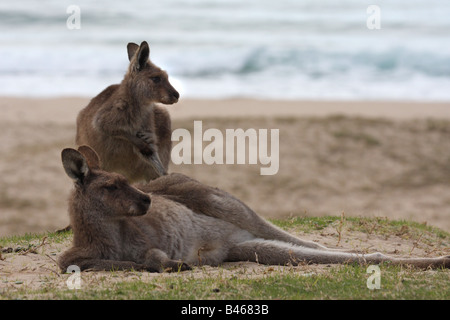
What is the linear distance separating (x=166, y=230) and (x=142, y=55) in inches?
89.4

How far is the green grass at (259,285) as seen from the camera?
4359 millimetres

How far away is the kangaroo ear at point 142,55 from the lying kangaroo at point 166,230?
148 centimetres

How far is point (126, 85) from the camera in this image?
711 centimetres

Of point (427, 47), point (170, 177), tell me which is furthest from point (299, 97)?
point (170, 177)

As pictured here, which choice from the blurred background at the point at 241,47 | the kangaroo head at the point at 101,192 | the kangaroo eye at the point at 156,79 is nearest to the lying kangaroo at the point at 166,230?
the kangaroo head at the point at 101,192

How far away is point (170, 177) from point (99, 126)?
1250 millimetres

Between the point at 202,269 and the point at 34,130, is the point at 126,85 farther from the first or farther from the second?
the point at 34,130

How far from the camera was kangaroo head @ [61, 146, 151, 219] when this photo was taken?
4.98 meters

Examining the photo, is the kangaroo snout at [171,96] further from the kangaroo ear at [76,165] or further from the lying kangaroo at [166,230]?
the kangaroo ear at [76,165]

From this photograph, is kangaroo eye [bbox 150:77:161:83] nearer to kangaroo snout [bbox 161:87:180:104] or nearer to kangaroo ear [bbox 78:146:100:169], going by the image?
kangaroo snout [bbox 161:87:180:104]

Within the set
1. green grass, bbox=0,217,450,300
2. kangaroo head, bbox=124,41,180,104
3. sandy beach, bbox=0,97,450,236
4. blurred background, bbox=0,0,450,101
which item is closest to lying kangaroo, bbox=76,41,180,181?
kangaroo head, bbox=124,41,180,104

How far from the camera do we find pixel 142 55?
7035 mm

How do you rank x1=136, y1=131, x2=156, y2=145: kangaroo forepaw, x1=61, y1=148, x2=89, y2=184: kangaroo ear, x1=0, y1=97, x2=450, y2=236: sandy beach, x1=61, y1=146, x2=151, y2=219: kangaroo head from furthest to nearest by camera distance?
x1=0, y1=97, x2=450, y2=236: sandy beach → x1=136, y1=131, x2=156, y2=145: kangaroo forepaw → x1=61, y1=148, x2=89, y2=184: kangaroo ear → x1=61, y1=146, x2=151, y2=219: kangaroo head

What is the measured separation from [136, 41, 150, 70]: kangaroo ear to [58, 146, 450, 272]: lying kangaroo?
1485mm
